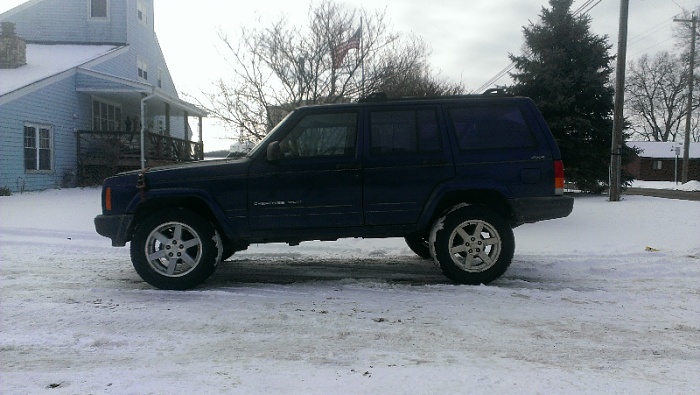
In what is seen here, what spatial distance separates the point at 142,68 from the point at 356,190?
75.6 ft

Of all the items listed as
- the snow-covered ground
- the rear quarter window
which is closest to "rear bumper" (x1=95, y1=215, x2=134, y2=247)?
the snow-covered ground

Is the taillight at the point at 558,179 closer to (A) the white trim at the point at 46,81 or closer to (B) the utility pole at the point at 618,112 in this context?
(B) the utility pole at the point at 618,112

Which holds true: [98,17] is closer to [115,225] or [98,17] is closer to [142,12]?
[142,12]

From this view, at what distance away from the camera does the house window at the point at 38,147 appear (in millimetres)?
16812

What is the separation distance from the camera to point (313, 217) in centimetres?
526

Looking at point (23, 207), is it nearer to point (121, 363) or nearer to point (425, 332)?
point (121, 363)

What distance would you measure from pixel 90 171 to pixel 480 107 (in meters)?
17.3

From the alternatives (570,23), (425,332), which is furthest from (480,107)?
(570,23)

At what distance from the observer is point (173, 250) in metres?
5.17

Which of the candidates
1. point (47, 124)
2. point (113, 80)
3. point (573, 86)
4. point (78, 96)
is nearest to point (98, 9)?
point (78, 96)

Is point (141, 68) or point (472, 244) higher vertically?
point (141, 68)

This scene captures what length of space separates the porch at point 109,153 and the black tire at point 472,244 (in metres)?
15.6

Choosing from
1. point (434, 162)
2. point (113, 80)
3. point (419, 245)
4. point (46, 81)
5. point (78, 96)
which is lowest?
point (419, 245)

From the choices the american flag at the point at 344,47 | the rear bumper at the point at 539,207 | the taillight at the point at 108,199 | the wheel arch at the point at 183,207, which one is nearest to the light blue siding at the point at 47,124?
the american flag at the point at 344,47
